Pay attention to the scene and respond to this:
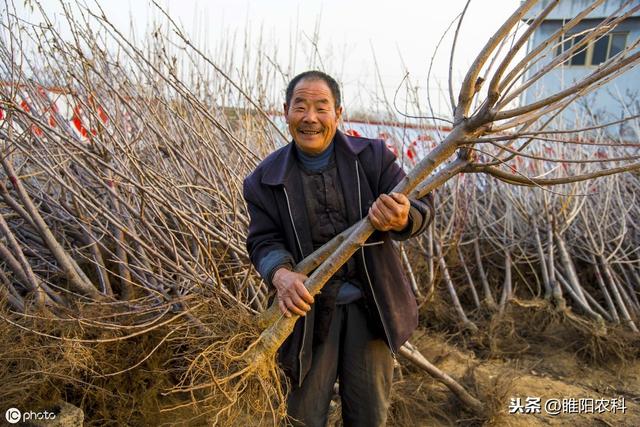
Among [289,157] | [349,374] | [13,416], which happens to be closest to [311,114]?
[289,157]

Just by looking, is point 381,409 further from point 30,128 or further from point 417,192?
point 30,128

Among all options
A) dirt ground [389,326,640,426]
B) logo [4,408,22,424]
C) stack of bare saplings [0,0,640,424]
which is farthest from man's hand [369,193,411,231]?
logo [4,408,22,424]

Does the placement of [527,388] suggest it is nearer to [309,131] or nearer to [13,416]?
[309,131]

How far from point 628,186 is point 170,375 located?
4.59 meters

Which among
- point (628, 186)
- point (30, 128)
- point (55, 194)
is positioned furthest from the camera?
point (628, 186)

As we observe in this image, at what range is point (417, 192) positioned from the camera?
4.87 feet

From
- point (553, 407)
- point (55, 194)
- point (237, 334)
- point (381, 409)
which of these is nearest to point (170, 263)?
point (237, 334)

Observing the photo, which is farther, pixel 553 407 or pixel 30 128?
pixel 553 407

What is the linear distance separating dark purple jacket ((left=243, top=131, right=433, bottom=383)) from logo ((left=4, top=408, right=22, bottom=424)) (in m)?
1.31

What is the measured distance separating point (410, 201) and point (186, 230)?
1381 mm

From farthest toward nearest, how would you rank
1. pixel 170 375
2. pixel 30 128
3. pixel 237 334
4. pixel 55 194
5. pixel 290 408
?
pixel 55 194, pixel 170 375, pixel 30 128, pixel 290 408, pixel 237 334

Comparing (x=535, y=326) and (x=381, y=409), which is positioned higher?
(x=381, y=409)

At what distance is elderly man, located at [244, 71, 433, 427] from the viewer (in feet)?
5.16

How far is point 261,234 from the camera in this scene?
1653 mm
